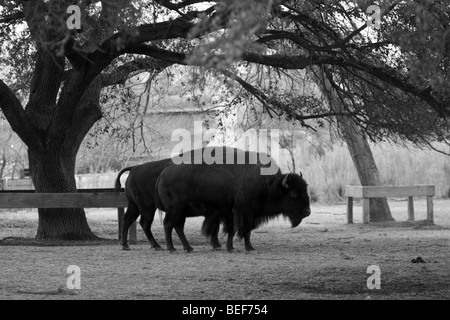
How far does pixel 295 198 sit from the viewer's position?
16062mm

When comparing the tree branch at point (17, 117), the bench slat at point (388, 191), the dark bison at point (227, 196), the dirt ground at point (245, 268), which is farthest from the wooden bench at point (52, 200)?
the bench slat at point (388, 191)

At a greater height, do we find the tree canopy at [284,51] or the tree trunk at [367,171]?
the tree canopy at [284,51]

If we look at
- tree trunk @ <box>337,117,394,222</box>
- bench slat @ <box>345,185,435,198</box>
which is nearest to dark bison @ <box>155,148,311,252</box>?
bench slat @ <box>345,185,435,198</box>

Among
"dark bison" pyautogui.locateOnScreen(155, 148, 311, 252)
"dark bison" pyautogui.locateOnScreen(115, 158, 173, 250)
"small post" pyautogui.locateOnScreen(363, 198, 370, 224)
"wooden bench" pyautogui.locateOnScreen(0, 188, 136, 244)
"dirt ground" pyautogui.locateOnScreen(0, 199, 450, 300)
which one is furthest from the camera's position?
"small post" pyautogui.locateOnScreen(363, 198, 370, 224)

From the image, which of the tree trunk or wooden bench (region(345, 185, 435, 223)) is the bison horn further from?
the tree trunk

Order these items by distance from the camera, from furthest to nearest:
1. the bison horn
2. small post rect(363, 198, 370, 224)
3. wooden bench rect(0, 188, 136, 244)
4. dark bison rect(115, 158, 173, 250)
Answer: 1. small post rect(363, 198, 370, 224)
2. wooden bench rect(0, 188, 136, 244)
3. dark bison rect(115, 158, 173, 250)
4. the bison horn

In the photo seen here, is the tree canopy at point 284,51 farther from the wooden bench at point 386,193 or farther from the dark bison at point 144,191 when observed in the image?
the wooden bench at point 386,193

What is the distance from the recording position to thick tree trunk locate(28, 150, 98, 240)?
1745 centimetres

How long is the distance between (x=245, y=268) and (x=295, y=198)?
155 inches

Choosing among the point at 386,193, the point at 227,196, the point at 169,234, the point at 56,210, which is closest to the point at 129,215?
the point at 169,234

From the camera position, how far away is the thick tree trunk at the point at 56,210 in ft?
57.3

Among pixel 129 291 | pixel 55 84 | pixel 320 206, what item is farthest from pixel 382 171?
pixel 129 291

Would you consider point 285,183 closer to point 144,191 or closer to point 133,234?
point 144,191
